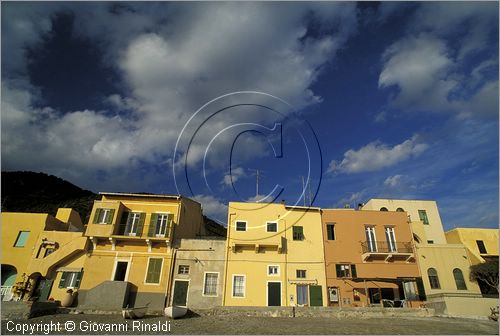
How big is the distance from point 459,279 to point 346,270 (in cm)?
967

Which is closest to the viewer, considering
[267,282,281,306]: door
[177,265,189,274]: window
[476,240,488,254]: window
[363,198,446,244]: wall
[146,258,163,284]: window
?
[267,282,281,306]: door

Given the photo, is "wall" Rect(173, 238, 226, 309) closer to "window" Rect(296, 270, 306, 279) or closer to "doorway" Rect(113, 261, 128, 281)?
"doorway" Rect(113, 261, 128, 281)

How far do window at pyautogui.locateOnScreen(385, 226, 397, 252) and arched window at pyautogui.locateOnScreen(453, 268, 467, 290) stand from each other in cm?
519

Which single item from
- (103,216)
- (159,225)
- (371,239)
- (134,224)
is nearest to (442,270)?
(371,239)

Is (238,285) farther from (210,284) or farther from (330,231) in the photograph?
(330,231)

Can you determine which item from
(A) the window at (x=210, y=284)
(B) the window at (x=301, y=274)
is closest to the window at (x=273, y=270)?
(B) the window at (x=301, y=274)

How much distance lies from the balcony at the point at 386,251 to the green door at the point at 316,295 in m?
5.00

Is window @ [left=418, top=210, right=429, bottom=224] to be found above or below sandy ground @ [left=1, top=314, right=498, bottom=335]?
above

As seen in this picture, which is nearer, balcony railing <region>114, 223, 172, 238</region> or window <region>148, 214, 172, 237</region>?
balcony railing <region>114, 223, 172, 238</region>

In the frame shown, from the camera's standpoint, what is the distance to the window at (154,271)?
2467 cm

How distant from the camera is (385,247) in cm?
2731

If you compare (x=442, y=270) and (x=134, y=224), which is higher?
(x=134, y=224)

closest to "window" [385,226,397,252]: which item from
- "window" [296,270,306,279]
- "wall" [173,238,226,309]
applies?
"window" [296,270,306,279]

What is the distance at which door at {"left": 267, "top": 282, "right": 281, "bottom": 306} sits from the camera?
24520 millimetres
